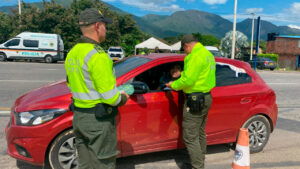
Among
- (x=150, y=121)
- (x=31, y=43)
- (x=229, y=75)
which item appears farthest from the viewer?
(x=31, y=43)

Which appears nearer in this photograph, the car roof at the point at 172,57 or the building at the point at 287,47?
the car roof at the point at 172,57

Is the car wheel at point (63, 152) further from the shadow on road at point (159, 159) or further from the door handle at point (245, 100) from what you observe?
the door handle at point (245, 100)

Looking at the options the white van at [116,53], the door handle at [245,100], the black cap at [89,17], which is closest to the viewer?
the black cap at [89,17]

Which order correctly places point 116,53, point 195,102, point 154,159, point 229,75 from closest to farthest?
point 195,102, point 154,159, point 229,75, point 116,53

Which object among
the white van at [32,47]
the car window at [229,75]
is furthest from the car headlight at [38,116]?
the white van at [32,47]

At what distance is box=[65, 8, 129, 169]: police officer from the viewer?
203 centimetres

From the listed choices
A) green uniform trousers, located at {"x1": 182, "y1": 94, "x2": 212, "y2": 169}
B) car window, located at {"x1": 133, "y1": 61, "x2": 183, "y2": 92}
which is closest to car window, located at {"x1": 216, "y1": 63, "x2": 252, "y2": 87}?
car window, located at {"x1": 133, "y1": 61, "x2": 183, "y2": 92}

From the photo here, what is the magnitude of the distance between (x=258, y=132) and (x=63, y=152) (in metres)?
3.01

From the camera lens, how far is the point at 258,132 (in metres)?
4.12

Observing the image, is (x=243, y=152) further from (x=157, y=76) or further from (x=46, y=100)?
(x=46, y=100)

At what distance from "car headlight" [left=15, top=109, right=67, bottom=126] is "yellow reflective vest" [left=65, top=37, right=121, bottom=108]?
2.91 ft

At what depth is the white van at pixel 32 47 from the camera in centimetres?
2062

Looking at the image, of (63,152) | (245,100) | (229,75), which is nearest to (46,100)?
(63,152)

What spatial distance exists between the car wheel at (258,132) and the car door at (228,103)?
294 millimetres
